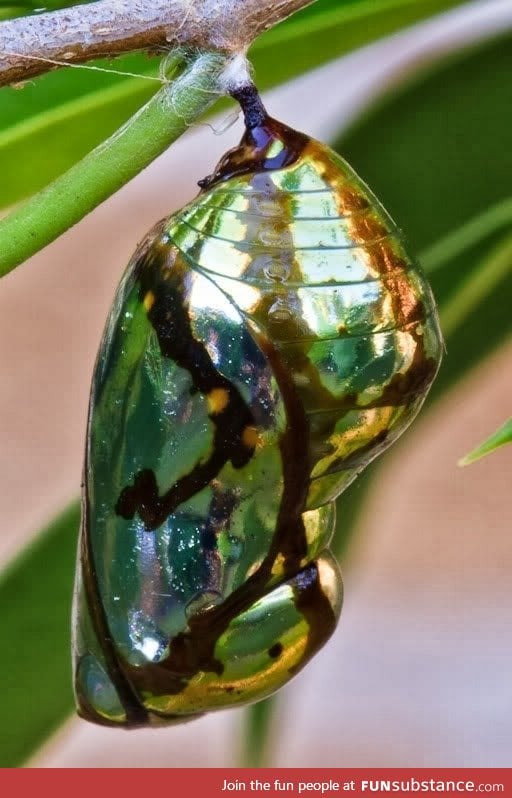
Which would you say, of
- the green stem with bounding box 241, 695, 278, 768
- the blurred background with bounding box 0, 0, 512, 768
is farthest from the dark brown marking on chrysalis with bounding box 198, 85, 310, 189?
the green stem with bounding box 241, 695, 278, 768

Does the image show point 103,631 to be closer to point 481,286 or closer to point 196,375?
point 196,375

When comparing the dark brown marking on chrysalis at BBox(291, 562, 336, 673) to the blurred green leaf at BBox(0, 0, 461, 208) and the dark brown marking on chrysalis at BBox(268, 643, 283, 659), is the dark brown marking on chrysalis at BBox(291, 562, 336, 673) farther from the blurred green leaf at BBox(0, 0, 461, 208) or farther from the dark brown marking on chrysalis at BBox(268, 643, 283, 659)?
the blurred green leaf at BBox(0, 0, 461, 208)

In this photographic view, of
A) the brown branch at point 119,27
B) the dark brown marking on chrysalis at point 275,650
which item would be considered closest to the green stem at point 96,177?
the brown branch at point 119,27

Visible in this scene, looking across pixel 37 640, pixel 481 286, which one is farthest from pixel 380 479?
pixel 37 640

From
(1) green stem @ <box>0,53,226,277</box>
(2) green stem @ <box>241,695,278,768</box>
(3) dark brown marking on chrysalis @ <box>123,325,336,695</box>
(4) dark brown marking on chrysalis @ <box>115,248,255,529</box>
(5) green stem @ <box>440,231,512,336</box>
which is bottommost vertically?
(2) green stem @ <box>241,695,278,768</box>

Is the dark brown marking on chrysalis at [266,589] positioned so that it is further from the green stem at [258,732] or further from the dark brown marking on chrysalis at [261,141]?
the green stem at [258,732]

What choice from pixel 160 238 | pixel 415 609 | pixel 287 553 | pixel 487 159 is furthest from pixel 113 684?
pixel 415 609

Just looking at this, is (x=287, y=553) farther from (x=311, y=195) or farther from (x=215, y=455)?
(x=311, y=195)
